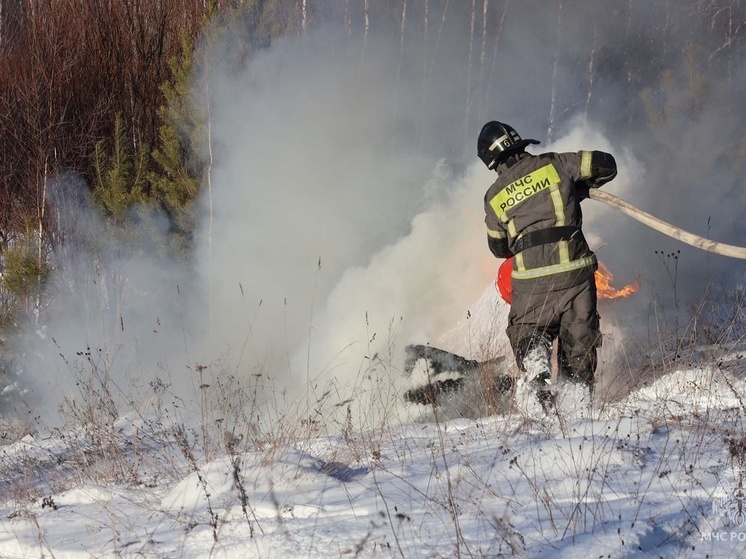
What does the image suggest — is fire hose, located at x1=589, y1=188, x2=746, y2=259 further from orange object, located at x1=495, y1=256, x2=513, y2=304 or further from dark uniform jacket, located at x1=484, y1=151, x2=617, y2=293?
orange object, located at x1=495, y1=256, x2=513, y2=304

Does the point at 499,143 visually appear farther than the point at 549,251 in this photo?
Yes

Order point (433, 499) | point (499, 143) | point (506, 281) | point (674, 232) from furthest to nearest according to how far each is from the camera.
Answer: point (506, 281) → point (499, 143) → point (674, 232) → point (433, 499)

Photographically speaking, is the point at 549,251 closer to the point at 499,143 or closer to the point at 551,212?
the point at 551,212

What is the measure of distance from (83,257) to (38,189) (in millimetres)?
1350

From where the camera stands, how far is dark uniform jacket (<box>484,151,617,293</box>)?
12.8ft

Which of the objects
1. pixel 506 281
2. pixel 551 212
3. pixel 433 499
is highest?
pixel 551 212

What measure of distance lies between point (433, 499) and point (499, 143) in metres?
2.39

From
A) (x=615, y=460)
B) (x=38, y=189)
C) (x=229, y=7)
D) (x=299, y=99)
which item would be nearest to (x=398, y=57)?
(x=299, y=99)

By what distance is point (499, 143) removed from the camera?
409cm

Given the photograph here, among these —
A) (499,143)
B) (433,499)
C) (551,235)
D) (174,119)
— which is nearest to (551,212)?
(551,235)

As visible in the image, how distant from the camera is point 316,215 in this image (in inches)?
421

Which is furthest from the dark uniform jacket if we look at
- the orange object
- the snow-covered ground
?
the snow-covered ground

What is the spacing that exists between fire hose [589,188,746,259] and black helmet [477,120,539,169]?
1.65 feet

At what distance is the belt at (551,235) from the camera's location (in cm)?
391
